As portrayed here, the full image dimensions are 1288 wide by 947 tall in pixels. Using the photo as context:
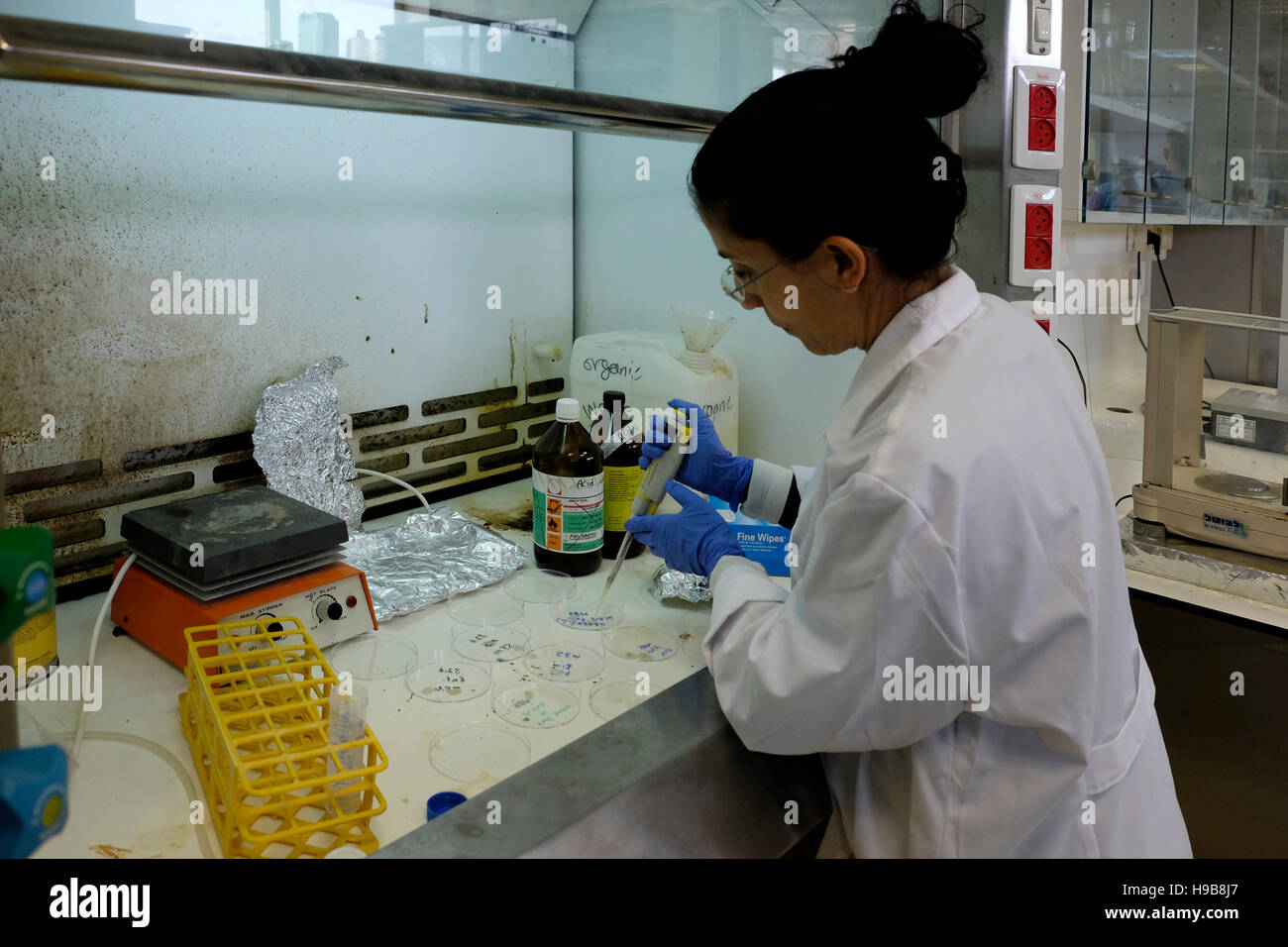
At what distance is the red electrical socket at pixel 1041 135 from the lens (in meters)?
1.39

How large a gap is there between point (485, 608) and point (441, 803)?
17.6 inches

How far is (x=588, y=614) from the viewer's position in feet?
4.19

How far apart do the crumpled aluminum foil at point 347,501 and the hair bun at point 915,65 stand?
83 centimetres

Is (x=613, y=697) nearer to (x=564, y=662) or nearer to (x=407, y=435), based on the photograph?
(x=564, y=662)

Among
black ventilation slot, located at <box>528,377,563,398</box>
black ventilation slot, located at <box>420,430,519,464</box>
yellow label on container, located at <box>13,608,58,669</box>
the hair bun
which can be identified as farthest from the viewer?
black ventilation slot, located at <box>528,377,563,398</box>

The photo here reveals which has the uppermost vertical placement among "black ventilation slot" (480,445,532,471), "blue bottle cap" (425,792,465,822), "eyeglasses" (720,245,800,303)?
"eyeglasses" (720,245,800,303)

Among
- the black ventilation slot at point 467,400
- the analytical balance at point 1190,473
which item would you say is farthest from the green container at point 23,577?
the analytical balance at point 1190,473

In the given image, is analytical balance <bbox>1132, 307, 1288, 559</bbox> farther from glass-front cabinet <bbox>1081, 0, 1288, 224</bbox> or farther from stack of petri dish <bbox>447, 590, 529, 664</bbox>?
stack of petri dish <bbox>447, 590, 529, 664</bbox>

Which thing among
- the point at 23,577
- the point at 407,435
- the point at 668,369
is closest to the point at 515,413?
the point at 407,435

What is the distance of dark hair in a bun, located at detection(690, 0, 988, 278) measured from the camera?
0.85 metres

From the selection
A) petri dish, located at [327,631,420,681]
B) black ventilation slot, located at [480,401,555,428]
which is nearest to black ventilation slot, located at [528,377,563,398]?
black ventilation slot, located at [480,401,555,428]

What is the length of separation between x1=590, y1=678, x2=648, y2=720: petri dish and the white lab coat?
0.14m
